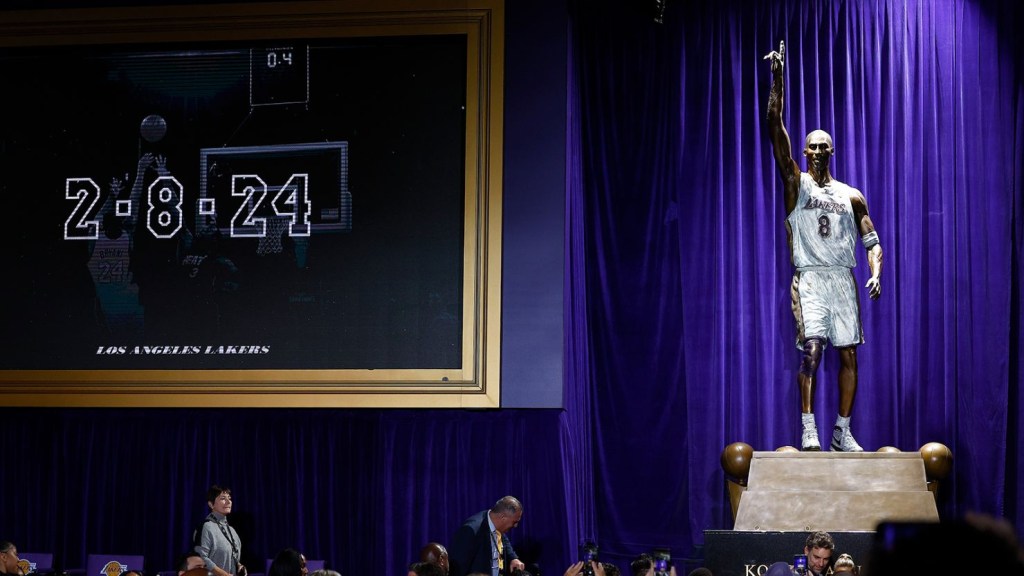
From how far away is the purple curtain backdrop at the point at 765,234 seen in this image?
26.4ft

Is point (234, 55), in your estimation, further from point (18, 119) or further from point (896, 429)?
Result: point (896, 429)

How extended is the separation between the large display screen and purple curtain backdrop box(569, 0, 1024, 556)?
3.74 ft

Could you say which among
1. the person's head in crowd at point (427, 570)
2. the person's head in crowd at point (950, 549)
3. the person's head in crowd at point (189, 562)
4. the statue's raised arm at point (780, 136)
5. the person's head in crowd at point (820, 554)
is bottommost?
the person's head in crowd at point (189, 562)

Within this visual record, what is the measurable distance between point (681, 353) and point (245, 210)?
3.09 meters

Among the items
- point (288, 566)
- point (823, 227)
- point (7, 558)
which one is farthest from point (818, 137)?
point (7, 558)

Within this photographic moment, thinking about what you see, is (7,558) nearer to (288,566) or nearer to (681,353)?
(288,566)

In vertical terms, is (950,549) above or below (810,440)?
above

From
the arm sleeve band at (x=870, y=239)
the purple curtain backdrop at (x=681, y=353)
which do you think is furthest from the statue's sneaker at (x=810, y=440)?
the arm sleeve band at (x=870, y=239)

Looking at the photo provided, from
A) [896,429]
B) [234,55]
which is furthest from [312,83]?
[896,429]

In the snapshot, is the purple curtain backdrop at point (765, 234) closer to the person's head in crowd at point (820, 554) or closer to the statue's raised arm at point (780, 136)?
the statue's raised arm at point (780, 136)

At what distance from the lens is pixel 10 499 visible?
8.41m

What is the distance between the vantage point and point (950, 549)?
1.12 meters

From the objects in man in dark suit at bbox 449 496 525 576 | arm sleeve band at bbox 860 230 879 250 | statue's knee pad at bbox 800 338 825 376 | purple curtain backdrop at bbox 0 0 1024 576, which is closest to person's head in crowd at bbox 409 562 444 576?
man in dark suit at bbox 449 496 525 576

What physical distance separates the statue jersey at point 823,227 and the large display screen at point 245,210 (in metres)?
2.07
